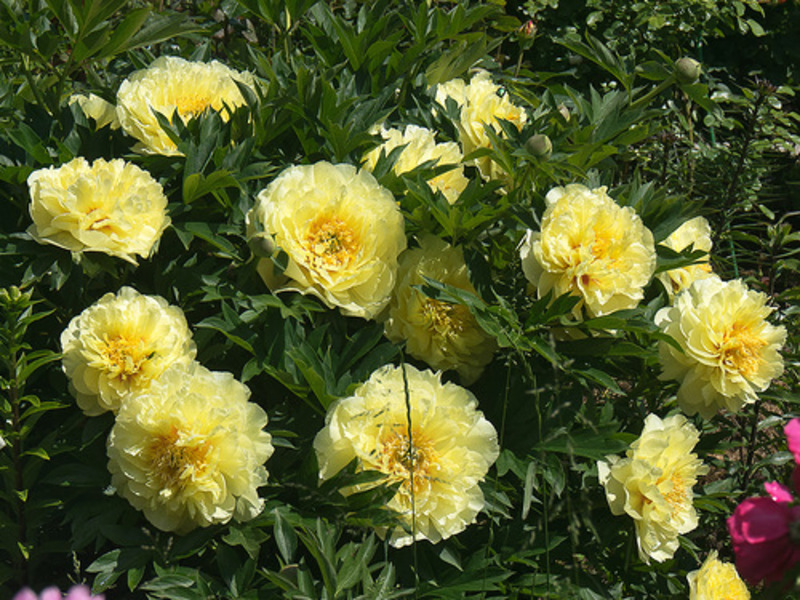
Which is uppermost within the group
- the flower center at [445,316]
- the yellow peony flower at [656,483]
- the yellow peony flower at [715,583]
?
the flower center at [445,316]

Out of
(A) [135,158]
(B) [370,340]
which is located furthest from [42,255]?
(B) [370,340]

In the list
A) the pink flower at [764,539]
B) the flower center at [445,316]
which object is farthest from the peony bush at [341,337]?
the pink flower at [764,539]

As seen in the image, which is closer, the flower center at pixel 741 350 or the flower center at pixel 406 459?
the flower center at pixel 406 459

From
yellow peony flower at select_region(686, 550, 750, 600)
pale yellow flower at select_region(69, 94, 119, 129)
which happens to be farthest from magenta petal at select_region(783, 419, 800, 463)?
pale yellow flower at select_region(69, 94, 119, 129)

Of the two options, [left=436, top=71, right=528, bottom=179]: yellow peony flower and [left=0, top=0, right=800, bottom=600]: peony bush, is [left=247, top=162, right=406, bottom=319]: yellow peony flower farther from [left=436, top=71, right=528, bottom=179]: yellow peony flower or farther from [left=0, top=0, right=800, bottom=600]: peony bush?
[left=436, top=71, right=528, bottom=179]: yellow peony flower

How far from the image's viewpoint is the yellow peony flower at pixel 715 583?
1.92 metres

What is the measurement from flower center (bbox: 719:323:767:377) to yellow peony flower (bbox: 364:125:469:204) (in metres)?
0.61

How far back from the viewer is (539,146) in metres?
1.85

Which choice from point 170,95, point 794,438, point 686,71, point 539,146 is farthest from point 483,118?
point 794,438

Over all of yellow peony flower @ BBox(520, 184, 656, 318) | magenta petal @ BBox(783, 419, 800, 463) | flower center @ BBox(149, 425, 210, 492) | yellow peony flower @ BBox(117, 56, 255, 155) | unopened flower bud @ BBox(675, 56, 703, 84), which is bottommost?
flower center @ BBox(149, 425, 210, 492)

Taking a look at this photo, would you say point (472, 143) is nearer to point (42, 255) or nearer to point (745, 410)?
point (42, 255)

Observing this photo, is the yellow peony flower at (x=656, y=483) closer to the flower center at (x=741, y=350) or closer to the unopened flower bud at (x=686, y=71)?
the flower center at (x=741, y=350)

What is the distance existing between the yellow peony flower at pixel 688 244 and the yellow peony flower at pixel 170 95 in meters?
0.99

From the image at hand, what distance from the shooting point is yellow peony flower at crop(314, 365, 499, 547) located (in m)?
1.67
